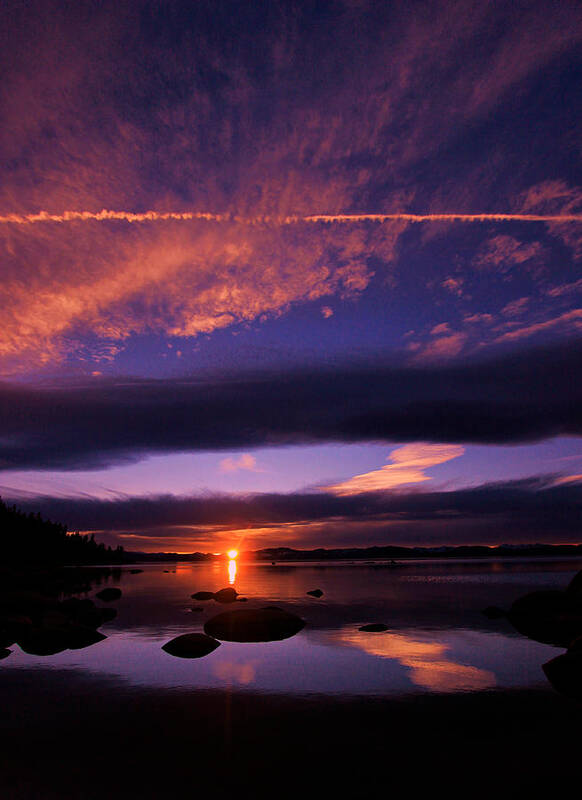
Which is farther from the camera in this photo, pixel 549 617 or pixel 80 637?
pixel 549 617

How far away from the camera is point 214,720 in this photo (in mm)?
10906

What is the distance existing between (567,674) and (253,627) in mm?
12215

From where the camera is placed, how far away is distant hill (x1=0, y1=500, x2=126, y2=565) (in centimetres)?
10491

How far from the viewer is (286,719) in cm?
1092

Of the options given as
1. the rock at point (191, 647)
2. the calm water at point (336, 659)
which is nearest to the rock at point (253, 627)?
the calm water at point (336, 659)

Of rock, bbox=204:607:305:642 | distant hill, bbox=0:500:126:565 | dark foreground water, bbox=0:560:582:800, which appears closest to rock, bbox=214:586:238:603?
rock, bbox=204:607:305:642

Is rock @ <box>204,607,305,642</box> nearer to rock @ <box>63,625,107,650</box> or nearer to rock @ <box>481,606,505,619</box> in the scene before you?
rock @ <box>63,625,107,650</box>

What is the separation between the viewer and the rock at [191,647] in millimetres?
17938

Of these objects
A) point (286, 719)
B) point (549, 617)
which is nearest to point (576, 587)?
point (549, 617)

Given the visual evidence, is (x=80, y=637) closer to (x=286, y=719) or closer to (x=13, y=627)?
(x=13, y=627)

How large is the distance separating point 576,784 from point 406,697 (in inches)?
208

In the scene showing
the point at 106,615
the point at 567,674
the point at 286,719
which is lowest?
the point at 286,719

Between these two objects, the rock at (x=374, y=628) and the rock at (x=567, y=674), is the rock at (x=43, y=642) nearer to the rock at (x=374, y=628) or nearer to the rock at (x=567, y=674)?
the rock at (x=374, y=628)

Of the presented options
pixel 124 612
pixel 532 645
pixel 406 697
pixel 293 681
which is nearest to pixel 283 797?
pixel 406 697
